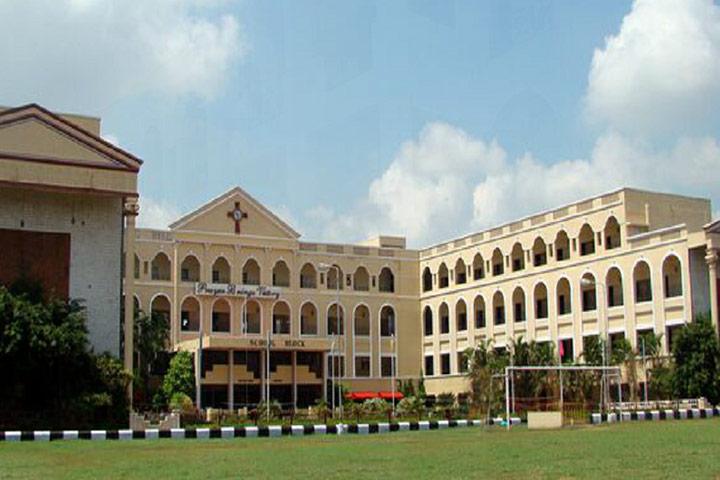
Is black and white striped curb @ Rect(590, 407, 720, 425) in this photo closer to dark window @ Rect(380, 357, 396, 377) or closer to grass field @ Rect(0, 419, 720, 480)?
grass field @ Rect(0, 419, 720, 480)

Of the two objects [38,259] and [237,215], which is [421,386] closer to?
[237,215]

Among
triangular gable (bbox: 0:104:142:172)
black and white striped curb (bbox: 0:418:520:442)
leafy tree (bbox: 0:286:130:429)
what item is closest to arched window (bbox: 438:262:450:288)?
triangular gable (bbox: 0:104:142:172)

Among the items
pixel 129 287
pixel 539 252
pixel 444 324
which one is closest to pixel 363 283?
pixel 444 324

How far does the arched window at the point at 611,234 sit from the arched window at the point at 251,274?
2659cm

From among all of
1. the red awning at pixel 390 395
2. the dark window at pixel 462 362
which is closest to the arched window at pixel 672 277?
the dark window at pixel 462 362

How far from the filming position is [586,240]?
248ft

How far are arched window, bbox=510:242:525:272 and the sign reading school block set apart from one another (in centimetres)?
1822

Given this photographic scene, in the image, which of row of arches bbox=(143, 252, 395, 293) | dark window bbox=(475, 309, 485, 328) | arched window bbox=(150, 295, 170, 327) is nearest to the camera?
arched window bbox=(150, 295, 170, 327)

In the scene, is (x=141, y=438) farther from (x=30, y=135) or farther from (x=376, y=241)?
(x=376, y=241)

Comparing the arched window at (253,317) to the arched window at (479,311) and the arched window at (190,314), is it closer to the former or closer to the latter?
the arched window at (190,314)

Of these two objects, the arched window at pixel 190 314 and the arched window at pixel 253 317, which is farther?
the arched window at pixel 253 317

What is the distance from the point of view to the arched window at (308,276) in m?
86.1

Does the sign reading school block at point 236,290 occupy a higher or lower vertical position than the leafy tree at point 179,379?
higher

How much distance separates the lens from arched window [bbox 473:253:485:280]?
8556 cm
